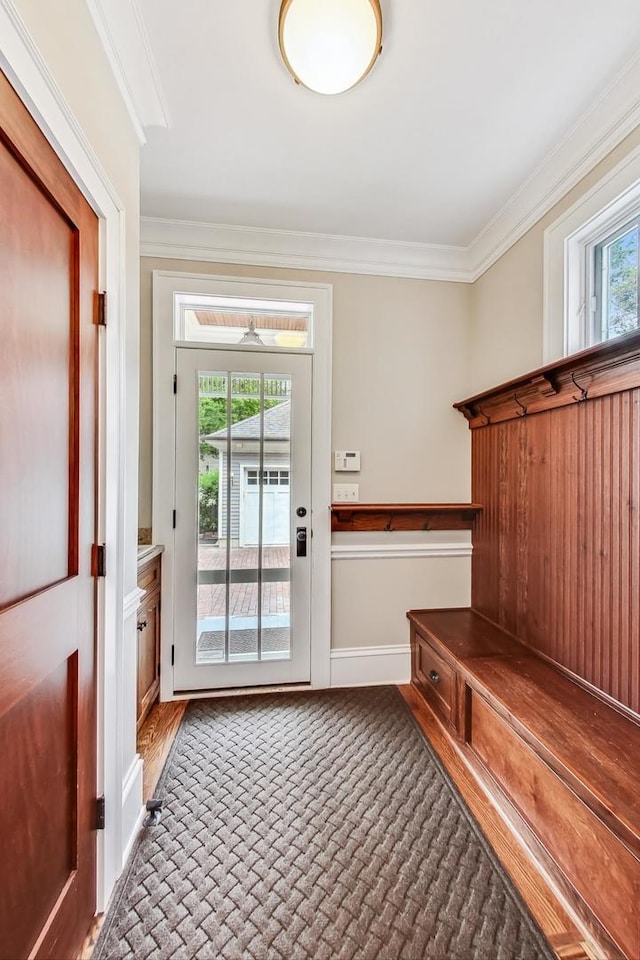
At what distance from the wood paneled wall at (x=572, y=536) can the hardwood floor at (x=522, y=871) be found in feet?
2.05

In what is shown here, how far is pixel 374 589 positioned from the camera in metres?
2.45

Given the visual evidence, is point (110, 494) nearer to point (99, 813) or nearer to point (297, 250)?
point (99, 813)

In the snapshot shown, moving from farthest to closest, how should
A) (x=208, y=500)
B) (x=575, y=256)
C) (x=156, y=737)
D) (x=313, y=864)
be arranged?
(x=208, y=500) < (x=156, y=737) < (x=575, y=256) < (x=313, y=864)

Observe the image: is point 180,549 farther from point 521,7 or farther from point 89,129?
point 521,7

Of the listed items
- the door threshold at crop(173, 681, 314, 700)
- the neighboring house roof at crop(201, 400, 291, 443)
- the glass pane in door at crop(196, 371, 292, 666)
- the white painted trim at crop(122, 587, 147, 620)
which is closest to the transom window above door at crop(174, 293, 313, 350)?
the glass pane in door at crop(196, 371, 292, 666)

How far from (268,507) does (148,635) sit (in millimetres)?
915

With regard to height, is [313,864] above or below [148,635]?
below

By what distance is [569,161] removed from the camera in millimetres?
1697

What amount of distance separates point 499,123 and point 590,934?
2.72 metres

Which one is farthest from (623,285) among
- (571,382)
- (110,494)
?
(110,494)

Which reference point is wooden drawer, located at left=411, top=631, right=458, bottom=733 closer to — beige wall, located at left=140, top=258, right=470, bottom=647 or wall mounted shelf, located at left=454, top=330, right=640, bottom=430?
beige wall, located at left=140, top=258, right=470, bottom=647

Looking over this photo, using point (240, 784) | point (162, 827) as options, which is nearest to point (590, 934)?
point (240, 784)

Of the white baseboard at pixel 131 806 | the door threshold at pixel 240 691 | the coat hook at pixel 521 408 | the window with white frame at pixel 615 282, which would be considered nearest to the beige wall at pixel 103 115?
the white baseboard at pixel 131 806

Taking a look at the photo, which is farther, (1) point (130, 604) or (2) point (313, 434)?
(2) point (313, 434)
